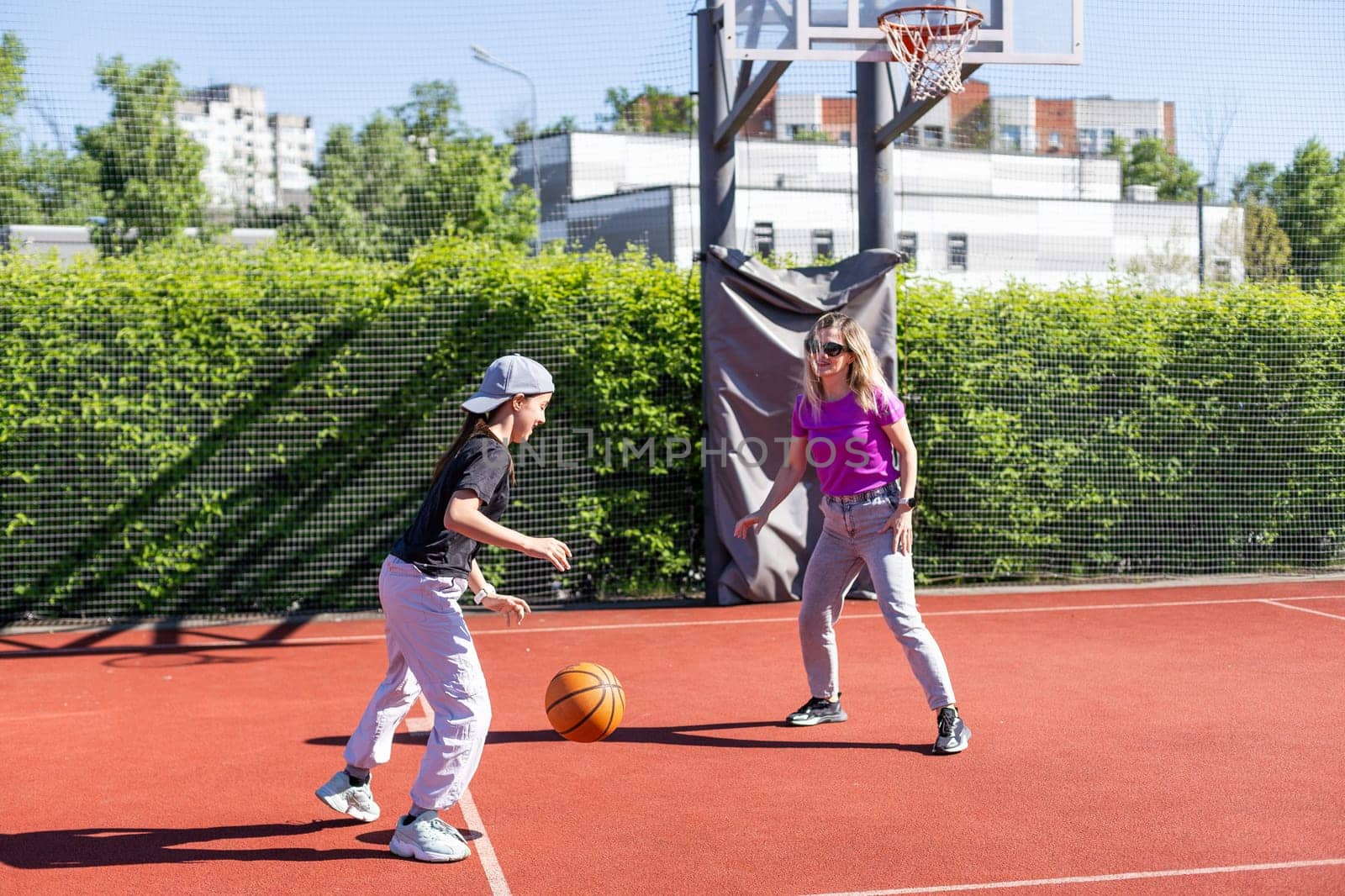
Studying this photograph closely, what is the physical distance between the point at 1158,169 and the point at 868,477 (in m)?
43.4

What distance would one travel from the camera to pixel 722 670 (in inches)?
314

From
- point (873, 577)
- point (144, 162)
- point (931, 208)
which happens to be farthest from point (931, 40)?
point (931, 208)

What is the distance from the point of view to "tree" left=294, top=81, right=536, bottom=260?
108ft

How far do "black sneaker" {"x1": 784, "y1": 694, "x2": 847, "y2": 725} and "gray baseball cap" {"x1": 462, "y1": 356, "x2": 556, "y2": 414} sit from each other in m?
2.63

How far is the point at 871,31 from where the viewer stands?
857 centimetres

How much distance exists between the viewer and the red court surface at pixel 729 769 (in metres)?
4.46

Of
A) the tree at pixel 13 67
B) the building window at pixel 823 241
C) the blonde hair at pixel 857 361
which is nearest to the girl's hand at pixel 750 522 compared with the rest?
the blonde hair at pixel 857 361

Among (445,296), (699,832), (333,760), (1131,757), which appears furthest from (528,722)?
(445,296)

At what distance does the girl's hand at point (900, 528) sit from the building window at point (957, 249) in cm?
3323

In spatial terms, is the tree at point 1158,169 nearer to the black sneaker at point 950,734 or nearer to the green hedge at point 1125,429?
the green hedge at point 1125,429

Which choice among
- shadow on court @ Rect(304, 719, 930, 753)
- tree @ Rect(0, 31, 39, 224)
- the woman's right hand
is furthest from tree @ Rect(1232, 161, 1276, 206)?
tree @ Rect(0, 31, 39, 224)

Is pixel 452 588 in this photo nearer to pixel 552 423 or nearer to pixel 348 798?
pixel 348 798

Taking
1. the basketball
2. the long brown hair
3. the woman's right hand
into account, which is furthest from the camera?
the basketball

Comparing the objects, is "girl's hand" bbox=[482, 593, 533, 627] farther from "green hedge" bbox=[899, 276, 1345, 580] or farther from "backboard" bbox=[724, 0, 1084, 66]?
"green hedge" bbox=[899, 276, 1345, 580]
